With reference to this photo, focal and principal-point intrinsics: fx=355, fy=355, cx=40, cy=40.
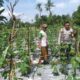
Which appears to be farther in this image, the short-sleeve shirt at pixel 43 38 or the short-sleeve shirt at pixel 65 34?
the short-sleeve shirt at pixel 65 34

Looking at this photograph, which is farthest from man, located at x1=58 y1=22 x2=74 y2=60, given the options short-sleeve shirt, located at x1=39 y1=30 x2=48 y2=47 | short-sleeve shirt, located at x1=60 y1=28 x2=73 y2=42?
short-sleeve shirt, located at x1=39 y1=30 x2=48 y2=47

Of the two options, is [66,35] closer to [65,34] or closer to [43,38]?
[65,34]

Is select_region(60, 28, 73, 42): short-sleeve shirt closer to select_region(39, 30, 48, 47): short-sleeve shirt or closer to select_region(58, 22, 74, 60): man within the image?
select_region(58, 22, 74, 60): man

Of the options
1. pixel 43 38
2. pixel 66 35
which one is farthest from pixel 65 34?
pixel 43 38

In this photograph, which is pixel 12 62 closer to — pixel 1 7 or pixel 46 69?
pixel 1 7

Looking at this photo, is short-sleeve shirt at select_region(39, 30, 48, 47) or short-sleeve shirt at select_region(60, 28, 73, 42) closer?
short-sleeve shirt at select_region(39, 30, 48, 47)

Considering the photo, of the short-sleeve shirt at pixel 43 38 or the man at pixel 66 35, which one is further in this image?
the man at pixel 66 35

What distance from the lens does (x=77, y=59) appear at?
2.63m

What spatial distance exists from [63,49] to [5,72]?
685 cm

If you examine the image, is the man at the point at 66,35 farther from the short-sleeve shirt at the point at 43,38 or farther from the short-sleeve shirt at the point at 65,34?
the short-sleeve shirt at the point at 43,38

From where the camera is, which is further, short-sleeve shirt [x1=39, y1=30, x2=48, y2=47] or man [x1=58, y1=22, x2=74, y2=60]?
man [x1=58, y1=22, x2=74, y2=60]

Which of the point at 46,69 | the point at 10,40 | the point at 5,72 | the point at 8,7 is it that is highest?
the point at 8,7

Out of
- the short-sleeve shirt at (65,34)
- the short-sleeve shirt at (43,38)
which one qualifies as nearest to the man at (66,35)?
the short-sleeve shirt at (65,34)

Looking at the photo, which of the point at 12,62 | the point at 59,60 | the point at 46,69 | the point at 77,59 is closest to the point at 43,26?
the point at 46,69
